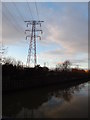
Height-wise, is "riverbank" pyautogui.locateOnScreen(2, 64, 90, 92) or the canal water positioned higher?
"riverbank" pyautogui.locateOnScreen(2, 64, 90, 92)

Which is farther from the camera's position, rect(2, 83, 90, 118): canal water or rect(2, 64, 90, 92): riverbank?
rect(2, 64, 90, 92): riverbank

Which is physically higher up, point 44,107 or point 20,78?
point 20,78

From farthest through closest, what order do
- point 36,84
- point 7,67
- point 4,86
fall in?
1. point 36,84
2. point 7,67
3. point 4,86

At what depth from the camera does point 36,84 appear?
100 feet

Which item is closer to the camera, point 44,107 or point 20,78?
point 44,107

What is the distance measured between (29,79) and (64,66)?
195 ft

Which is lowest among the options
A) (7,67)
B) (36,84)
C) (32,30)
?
(36,84)

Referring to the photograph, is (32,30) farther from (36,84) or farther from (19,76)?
(36,84)

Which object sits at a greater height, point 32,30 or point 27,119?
point 32,30

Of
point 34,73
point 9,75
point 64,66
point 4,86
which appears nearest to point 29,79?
point 34,73

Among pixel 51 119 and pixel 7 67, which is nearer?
pixel 51 119

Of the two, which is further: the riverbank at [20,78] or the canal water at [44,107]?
the riverbank at [20,78]

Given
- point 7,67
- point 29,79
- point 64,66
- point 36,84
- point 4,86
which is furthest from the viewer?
point 64,66

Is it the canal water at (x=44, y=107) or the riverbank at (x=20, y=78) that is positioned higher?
the riverbank at (x=20, y=78)
